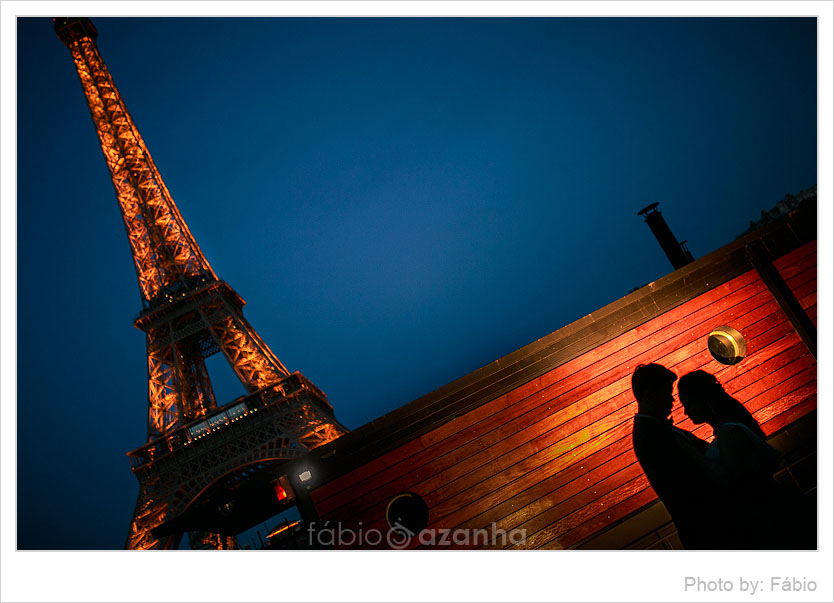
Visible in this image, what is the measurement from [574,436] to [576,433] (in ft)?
0.13

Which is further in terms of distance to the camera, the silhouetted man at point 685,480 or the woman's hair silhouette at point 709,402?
the woman's hair silhouette at point 709,402

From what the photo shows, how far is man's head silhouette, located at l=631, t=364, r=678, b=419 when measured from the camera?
7.61 ft

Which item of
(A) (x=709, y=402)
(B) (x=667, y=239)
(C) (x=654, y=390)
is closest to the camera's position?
(C) (x=654, y=390)

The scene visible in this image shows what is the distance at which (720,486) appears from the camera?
2.15 metres

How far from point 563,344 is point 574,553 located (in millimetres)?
1985

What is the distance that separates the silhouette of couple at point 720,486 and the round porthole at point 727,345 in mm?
2924

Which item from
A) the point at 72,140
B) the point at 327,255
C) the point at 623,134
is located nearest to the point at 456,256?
the point at 327,255

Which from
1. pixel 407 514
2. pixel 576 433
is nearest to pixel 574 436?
pixel 576 433

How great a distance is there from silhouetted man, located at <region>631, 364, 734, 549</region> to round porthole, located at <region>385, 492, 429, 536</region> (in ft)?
9.20

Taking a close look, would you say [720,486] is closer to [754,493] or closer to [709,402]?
[754,493]

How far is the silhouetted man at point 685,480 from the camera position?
215 centimetres

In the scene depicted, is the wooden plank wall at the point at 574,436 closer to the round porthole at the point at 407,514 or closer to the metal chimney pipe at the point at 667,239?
the round porthole at the point at 407,514

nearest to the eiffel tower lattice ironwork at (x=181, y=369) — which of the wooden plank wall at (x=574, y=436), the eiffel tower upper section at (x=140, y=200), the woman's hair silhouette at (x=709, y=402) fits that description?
the eiffel tower upper section at (x=140, y=200)

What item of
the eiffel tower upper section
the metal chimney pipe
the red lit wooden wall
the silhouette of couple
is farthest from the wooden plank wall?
the eiffel tower upper section
